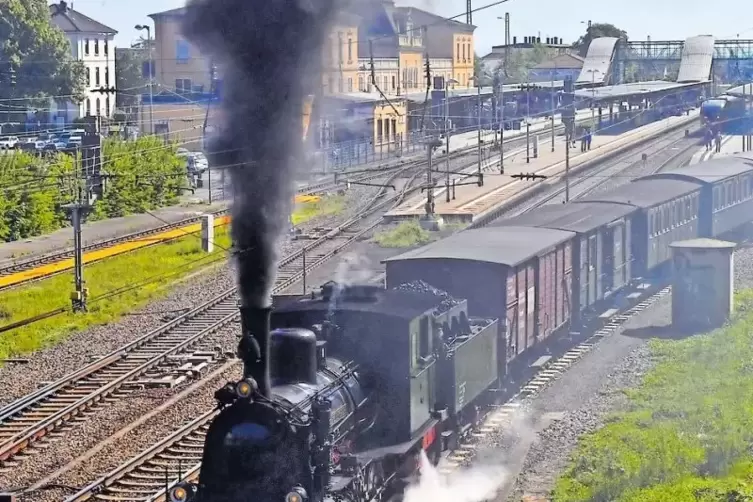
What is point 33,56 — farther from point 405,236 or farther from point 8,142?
point 405,236

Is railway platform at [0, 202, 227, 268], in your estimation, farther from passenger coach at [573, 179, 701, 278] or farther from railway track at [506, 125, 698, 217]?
passenger coach at [573, 179, 701, 278]

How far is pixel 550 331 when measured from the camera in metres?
21.8

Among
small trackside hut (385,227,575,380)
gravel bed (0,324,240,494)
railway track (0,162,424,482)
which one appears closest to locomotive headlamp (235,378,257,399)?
gravel bed (0,324,240,494)

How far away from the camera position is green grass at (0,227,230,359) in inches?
962

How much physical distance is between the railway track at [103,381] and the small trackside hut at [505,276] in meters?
4.98

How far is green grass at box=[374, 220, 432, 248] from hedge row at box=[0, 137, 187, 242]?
23.5 feet

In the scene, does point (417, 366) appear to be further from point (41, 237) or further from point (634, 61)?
point (634, 61)

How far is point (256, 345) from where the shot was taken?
10797 mm

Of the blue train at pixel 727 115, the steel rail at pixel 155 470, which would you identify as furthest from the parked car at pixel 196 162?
the steel rail at pixel 155 470

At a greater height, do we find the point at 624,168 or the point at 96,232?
the point at 624,168

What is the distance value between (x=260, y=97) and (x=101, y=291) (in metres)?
17.9

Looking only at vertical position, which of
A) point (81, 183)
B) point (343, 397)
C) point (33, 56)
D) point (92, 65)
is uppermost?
point (33, 56)

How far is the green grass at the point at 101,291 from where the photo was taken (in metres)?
24.4

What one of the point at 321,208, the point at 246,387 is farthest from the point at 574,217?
the point at 321,208
